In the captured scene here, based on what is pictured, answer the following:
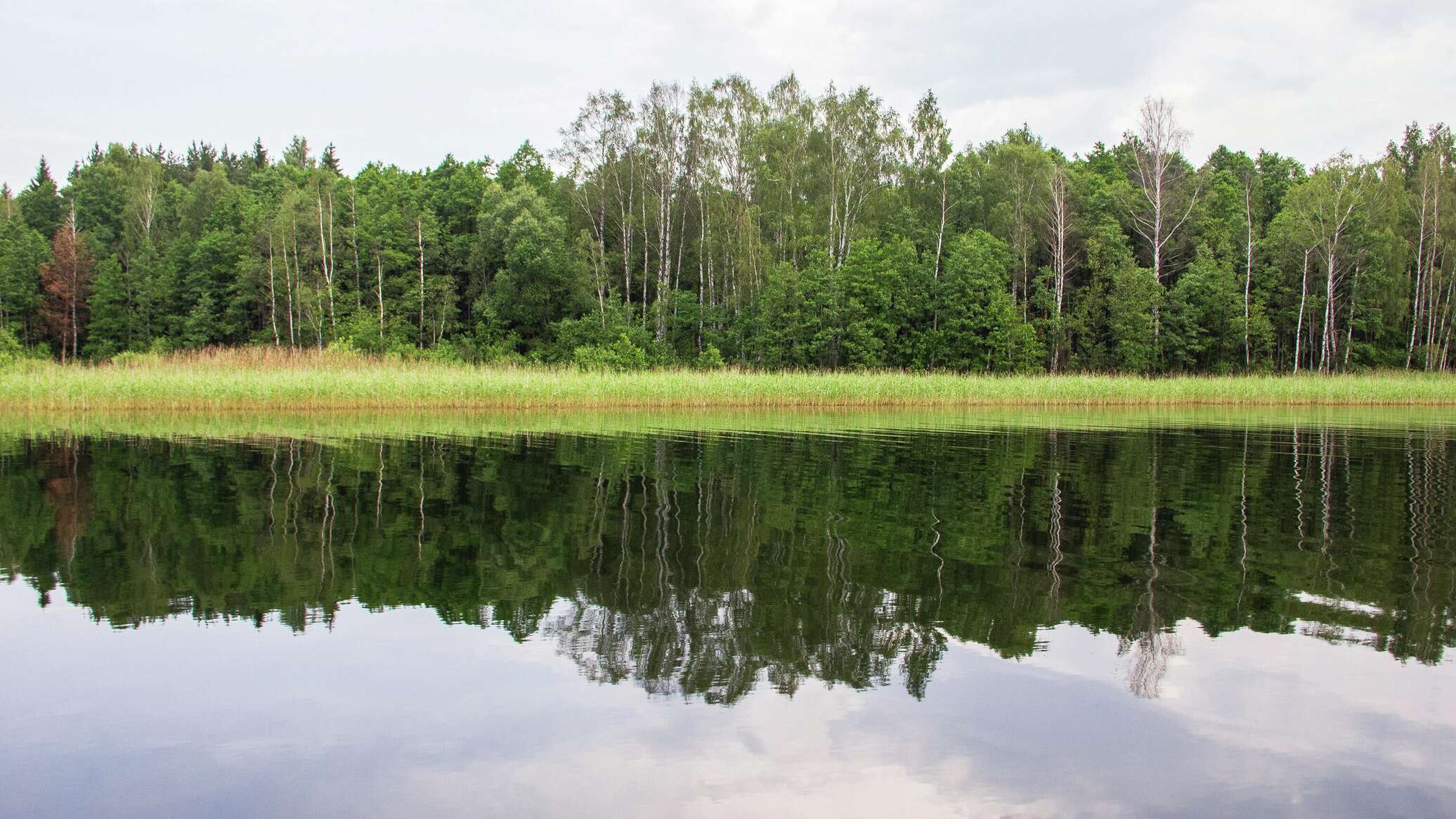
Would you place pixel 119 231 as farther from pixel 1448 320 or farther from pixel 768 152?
pixel 1448 320

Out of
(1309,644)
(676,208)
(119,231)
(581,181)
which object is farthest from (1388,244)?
(119,231)

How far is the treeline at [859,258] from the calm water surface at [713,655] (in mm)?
34205

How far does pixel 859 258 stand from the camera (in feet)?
159

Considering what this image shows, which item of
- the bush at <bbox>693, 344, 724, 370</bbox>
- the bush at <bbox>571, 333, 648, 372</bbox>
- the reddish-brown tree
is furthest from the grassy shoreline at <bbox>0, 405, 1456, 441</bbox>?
the reddish-brown tree

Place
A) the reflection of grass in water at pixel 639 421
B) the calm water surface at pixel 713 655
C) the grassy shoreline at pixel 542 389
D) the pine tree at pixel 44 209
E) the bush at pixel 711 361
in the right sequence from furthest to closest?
the pine tree at pixel 44 209 → the bush at pixel 711 361 → the grassy shoreline at pixel 542 389 → the reflection of grass in water at pixel 639 421 → the calm water surface at pixel 713 655

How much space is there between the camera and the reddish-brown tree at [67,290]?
64.8m

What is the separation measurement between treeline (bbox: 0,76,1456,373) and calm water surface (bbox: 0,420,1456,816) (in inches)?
1347

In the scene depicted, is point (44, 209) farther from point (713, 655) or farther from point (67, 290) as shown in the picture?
point (713, 655)

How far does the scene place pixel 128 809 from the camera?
3.94m

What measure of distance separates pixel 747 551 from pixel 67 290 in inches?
2866

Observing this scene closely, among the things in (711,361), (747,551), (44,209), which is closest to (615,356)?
(711,361)

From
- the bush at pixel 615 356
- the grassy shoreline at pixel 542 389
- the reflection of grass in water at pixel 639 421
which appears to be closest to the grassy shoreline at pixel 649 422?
the reflection of grass in water at pixel 639 421

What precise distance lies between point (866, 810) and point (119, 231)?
9237 centimetres

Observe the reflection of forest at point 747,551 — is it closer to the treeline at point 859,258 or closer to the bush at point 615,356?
the bush at point 615,356
